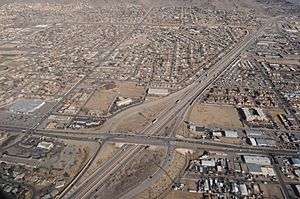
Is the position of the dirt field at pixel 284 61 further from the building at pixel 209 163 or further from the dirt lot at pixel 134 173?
the dirt lot at pixel 134 173

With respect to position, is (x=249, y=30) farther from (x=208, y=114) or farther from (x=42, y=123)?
(x=42, y=123)

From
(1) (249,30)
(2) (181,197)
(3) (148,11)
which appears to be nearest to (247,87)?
(2) (181,197)

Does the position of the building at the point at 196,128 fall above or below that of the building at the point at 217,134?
below

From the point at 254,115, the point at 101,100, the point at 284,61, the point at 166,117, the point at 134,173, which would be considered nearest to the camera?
the point at 134,173

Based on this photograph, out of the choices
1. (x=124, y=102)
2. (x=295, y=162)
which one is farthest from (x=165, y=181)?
(x=124, y=102)

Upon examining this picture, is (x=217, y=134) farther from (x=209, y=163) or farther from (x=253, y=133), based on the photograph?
(x=209, y=163)

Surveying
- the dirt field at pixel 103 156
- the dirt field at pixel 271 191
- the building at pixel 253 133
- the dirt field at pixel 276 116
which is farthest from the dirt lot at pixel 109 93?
the dirt field at pixel 271 191

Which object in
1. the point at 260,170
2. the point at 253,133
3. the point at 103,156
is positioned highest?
the point at 253,133
